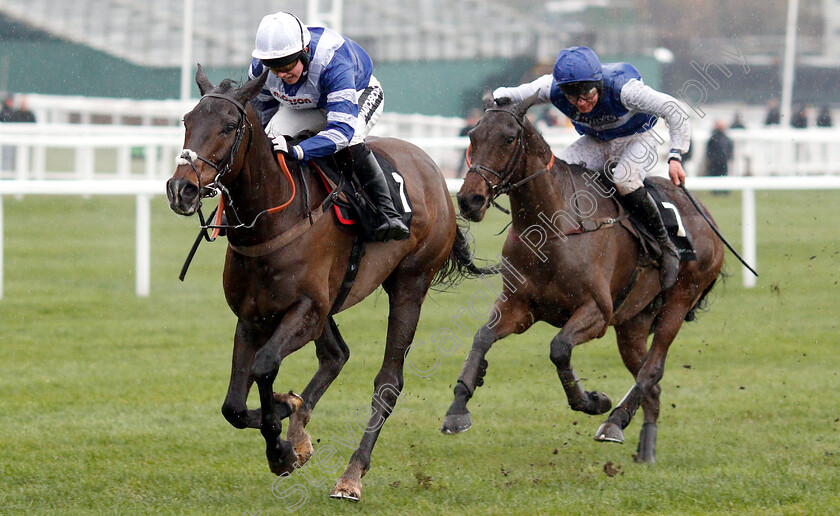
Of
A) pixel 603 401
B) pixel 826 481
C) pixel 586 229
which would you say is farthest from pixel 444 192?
pixel 826 481

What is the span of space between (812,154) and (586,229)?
13007 mm

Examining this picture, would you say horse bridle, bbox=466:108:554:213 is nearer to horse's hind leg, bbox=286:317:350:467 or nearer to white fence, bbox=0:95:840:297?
horse's hind leg, bbox=286:317:350:467

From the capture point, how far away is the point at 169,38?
64.4 ft

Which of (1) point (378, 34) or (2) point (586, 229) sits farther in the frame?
(1) point (378, 34)

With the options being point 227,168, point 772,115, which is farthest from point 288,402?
point 772,115

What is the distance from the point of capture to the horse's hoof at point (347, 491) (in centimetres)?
438

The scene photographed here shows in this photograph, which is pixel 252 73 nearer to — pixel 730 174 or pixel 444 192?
pixel 444 192

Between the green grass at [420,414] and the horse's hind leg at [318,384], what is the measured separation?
0.19m

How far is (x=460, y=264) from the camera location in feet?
18.7

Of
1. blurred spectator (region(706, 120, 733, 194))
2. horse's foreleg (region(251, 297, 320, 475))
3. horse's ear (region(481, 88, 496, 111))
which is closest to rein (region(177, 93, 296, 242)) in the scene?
horse's foreleg (region(251, 297, 320, 475))

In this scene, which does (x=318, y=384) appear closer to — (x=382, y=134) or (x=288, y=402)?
(x=288, y=402)

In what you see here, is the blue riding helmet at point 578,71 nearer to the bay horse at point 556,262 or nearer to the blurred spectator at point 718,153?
the bay horse at point 556,262

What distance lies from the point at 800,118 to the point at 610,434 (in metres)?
16.2

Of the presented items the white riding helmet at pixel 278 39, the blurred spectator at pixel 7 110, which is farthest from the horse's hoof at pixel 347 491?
the blurred spectator at pixel 7 110
